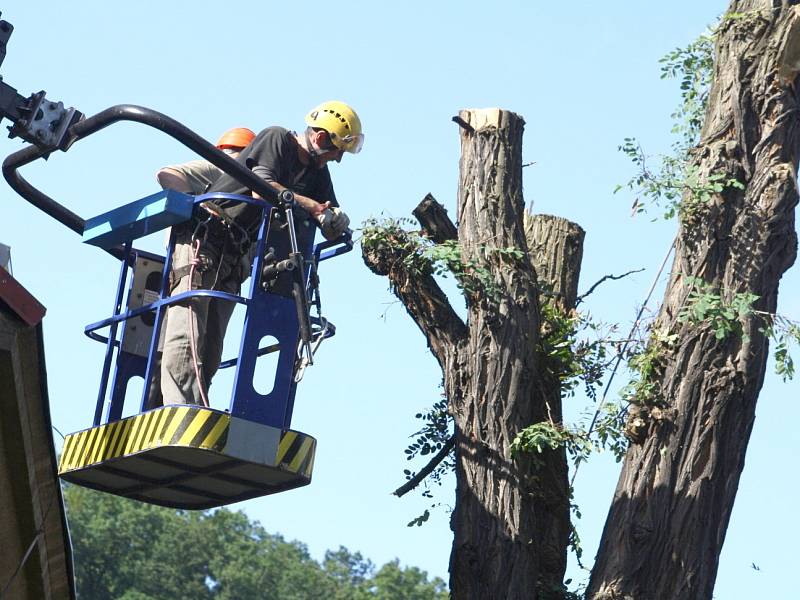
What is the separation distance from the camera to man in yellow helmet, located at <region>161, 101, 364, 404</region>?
7586 millimetres

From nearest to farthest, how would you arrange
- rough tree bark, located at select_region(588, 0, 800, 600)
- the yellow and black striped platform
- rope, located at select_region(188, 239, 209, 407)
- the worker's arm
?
1. the yellow and black striped platform
2. rough tree bark, located at select_region(588, 0, 800, 600)
3. rope, located at select_region(188, 239, 209, 407)
4. the worker's arm

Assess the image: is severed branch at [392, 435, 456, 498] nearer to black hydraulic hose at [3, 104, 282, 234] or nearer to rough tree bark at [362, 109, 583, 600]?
rough tree bark at [362, 109, 583, 600]

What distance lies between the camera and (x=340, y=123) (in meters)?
8.16

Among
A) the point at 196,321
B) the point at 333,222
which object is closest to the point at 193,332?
the point at 196,321

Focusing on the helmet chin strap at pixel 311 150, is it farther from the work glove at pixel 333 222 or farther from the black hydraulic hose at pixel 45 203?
the black hydraulic hose at pixel 45 203

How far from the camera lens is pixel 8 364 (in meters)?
6.27

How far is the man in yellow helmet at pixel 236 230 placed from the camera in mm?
7586

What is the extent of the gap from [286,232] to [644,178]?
2.13 metres

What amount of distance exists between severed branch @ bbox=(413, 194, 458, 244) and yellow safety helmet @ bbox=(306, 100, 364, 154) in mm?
654

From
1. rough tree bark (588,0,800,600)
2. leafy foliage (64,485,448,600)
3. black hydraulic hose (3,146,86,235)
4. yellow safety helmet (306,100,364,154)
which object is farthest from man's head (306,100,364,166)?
leafy foliage (64,485,448,600)

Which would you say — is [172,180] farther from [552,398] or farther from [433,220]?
[552,398]

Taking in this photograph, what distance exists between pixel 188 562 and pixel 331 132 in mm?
44128

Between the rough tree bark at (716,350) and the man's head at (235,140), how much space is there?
8.63ft

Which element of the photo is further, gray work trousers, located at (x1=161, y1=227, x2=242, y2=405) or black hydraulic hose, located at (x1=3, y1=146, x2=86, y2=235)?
black hydraulic hose, located at (x1=3, y1=146, x2=86, y2=235)
